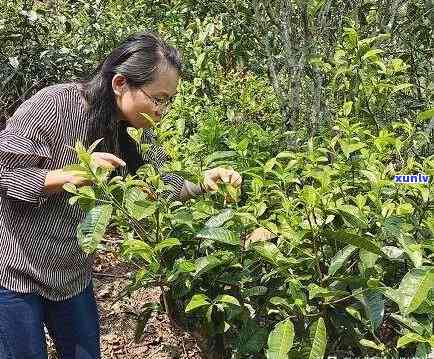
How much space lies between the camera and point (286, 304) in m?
1.50

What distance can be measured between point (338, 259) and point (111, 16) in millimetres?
4145

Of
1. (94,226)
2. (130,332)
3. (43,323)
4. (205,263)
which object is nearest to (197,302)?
(205,263)

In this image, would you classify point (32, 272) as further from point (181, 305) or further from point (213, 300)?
point (213, 300)

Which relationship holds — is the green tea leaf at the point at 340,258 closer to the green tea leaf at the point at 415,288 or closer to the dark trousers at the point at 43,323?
the green tea leaf at the point at 415,288

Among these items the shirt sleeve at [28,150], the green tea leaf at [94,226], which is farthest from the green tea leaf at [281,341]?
the shirt sleeve at [28,150]

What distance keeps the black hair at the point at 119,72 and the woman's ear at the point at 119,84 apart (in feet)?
0.04

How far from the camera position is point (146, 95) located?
1898 mm

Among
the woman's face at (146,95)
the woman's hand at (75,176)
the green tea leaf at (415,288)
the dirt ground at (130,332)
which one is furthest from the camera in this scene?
the dirt ground at (130,332)

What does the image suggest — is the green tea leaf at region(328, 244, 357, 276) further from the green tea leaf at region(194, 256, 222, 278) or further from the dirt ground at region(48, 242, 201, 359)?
the dirt ground at region(48, 242, 201, 359)

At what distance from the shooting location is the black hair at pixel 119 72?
1.89 meters

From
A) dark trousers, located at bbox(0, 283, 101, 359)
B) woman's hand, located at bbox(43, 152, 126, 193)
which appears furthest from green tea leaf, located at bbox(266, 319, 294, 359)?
dark trousers, located at bbox(0, 283, 101, 359)

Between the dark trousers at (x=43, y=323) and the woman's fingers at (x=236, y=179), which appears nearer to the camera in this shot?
the woman's fingers at (x=236, y=179)

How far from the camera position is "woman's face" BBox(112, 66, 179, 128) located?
1894 mm

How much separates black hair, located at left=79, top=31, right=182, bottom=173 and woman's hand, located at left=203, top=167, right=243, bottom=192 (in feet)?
1.07
